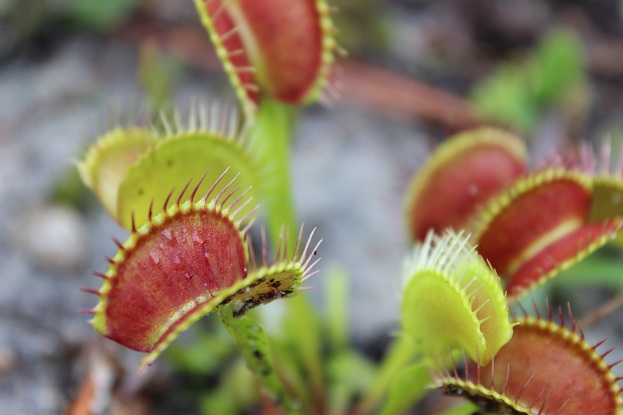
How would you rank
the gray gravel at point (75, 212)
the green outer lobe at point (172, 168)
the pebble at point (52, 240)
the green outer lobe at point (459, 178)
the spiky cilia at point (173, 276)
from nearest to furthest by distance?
the spiky cilia at point (173, 276) → the green outer lobe at point (172, 168) → the green outer lobe at point (459, 178) → the gray gravel at point (75, 212) → the pebble at point (52, 240)

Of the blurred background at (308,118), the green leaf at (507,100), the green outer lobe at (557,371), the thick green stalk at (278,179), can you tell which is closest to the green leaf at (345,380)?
the thick green stalk at (278,179)

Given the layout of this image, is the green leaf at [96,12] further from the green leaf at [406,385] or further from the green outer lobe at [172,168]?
the green leaf at [406,385]

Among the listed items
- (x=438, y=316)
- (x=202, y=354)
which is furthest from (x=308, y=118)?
(x=438, y=316)

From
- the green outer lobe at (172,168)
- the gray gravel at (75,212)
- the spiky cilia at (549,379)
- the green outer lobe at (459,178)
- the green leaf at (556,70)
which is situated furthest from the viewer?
the green leaf at (556,70)

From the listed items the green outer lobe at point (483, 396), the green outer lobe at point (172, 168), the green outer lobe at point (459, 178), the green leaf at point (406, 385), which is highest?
the green outer lobe at point (459, 178)

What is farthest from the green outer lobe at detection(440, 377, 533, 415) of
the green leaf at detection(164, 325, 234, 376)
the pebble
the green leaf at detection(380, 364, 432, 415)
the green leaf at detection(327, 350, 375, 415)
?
the pebble

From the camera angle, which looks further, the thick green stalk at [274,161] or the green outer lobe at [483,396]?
the thick green stalk at [274,161]

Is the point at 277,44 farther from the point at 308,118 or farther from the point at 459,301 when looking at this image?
the point at 308,118

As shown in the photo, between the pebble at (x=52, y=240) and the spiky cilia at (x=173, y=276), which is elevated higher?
the pebble at (x=52, y=240)
